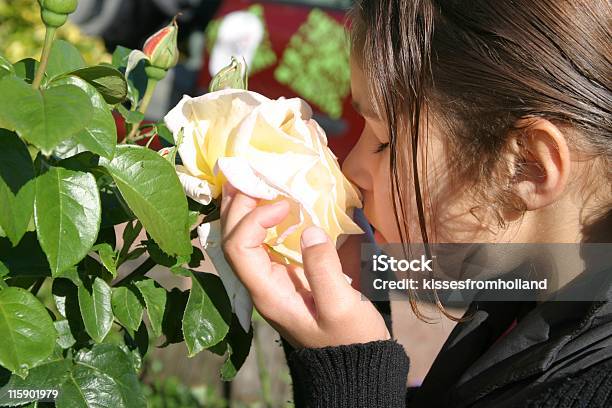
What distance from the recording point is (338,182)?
1.15 m

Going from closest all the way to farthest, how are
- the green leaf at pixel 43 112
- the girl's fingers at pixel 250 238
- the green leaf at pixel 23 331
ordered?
the green leaf at pixel 43 112 < the green leaf at pixel 23 331 < the girl's fingers at pixel 250 238

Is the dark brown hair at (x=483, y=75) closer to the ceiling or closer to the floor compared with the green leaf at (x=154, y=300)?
closer to the ceiling

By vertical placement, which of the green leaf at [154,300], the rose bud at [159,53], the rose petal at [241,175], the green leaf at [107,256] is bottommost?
the green leaf at [154,300]

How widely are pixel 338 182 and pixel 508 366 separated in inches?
14.9

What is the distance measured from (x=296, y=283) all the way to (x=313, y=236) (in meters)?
0.15

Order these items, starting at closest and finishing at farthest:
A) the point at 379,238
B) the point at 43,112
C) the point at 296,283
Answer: the point at 43,112, the point at 296,283, the point at 379,238

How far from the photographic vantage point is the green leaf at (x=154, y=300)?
1.02 meters

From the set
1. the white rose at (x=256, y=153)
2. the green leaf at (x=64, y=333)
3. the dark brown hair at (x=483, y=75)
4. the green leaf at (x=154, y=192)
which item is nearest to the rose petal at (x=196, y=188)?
the white rose at (x=256, y=153)

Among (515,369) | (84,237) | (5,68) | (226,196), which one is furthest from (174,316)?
(515,369)

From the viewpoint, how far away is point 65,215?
851 mm

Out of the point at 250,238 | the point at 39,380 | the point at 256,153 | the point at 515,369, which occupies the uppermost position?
the point at 256,153

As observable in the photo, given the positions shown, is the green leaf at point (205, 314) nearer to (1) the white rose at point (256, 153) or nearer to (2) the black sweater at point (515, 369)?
(1) the white rose at point (256, 153)

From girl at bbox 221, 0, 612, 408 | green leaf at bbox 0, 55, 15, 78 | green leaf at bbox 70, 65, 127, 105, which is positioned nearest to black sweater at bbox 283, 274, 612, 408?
girl at bbox 221, 0, 612, 408

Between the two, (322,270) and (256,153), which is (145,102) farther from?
(322,270)
